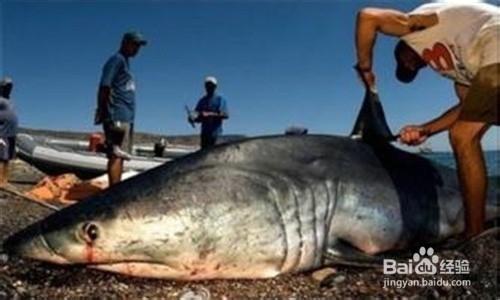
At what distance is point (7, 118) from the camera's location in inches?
386

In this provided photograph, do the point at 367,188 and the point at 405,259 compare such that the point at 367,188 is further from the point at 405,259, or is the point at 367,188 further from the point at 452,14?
the point at 452,14

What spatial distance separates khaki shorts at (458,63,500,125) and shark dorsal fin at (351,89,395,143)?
50 cm

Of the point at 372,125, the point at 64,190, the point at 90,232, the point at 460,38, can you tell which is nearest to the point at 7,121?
the point at 64,190

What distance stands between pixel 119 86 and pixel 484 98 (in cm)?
435

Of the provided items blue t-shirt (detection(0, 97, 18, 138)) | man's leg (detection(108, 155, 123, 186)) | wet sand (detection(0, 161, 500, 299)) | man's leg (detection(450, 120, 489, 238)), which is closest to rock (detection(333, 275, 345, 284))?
wet sand (detection(0, 161, 500, 299))

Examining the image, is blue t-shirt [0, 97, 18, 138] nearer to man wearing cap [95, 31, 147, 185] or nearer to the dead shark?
man wearing cap [95, 31, 147, 185]

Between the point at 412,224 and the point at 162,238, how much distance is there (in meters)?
1.69

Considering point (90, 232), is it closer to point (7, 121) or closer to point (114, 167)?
point (114, 167)

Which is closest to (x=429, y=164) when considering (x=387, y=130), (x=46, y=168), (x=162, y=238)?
(x=387, y=130)

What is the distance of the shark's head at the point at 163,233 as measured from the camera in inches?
128

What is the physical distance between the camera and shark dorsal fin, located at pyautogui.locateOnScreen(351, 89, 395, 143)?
14.8 ft

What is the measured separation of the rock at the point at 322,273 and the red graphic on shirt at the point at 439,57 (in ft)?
4.89

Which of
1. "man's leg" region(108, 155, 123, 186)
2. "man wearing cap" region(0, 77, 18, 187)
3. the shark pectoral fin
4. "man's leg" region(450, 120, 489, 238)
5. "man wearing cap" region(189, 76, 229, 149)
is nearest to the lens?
the shark pectoral fin

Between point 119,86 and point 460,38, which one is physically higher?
point 460,38
